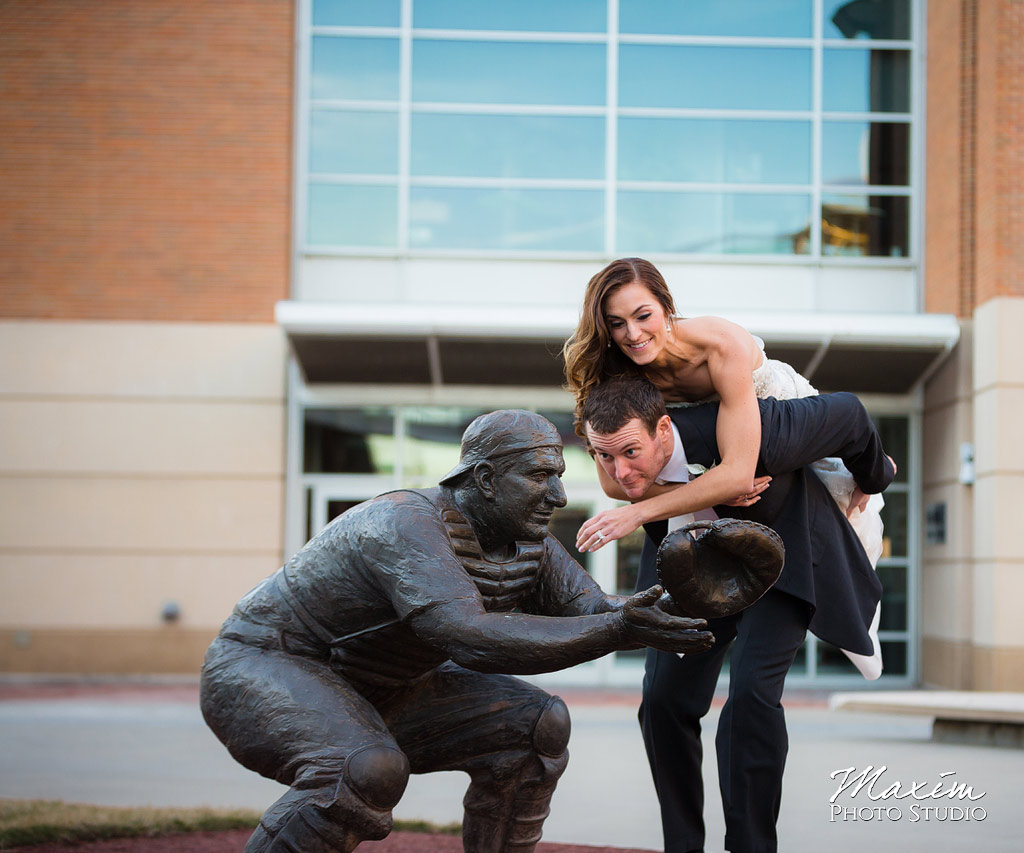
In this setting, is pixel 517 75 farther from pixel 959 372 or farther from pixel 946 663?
pixel 946 663

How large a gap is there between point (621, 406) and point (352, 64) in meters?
11.1

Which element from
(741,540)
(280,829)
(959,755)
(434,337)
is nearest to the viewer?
(741,540)

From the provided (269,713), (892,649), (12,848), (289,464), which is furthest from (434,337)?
(269,713)

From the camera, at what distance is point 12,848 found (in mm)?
4762

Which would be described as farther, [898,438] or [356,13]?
[898,438]

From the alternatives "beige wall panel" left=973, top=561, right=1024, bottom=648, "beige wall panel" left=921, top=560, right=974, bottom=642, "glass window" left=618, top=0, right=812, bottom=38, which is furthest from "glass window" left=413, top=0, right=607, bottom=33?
"beige wall panel" left=973, top=561, right=1024, bottom=648

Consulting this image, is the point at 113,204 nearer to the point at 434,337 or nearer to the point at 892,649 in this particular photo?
the point at 434,337

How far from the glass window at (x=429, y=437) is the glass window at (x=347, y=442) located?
0.66 ft

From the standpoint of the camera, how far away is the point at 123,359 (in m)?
12.8

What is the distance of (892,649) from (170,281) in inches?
361

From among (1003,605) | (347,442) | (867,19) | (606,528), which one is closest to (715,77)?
(867,19)

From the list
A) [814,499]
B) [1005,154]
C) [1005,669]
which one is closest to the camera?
[814,499]

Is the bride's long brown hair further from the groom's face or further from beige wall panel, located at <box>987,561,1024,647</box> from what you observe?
beige wall panel, located at <box>987,561,1024,647</box>

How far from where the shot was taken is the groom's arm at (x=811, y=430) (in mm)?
3477
